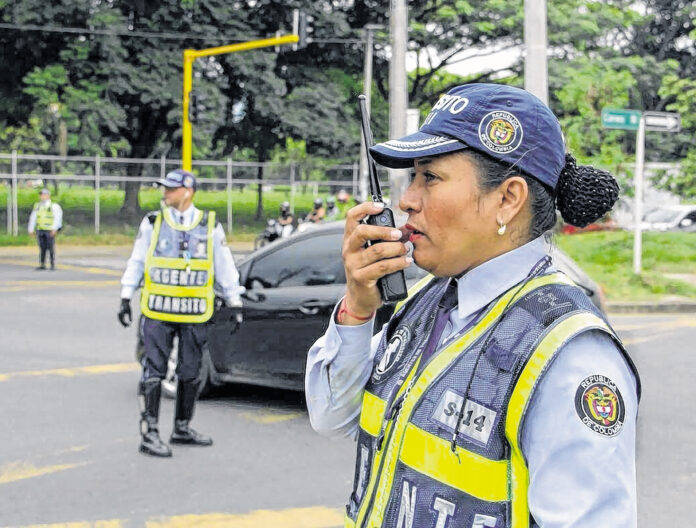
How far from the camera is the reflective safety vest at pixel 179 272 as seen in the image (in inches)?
258

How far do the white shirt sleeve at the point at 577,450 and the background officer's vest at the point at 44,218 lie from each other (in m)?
19.4

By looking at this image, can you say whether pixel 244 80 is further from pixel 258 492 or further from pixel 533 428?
pixel 533 428

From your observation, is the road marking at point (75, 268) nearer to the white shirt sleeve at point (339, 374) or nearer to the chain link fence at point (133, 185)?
the chain link fence at point (133, 185)

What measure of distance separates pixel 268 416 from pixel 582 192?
590 cm

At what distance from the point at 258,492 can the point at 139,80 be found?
80.4ft

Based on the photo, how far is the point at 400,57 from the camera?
16828 millimetres

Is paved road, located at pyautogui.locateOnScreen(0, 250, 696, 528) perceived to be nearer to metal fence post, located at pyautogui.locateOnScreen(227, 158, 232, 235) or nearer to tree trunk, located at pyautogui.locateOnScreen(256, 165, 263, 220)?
metal fence post, located at pyautogui.locateOnScreen(227, 158, 232, 235)

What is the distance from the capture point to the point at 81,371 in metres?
9.21

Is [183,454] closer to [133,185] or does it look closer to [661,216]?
[133,185]

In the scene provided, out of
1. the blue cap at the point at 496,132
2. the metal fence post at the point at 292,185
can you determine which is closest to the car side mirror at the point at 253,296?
the blue cap at the point at 496,132

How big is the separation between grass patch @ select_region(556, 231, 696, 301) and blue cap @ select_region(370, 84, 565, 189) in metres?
13.1

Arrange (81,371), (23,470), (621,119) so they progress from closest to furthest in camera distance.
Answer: (23,470)
(81,371)
(621,119)

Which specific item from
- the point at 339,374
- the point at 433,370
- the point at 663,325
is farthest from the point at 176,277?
the point at 663,325

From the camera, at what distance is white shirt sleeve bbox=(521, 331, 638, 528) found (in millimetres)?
1586
